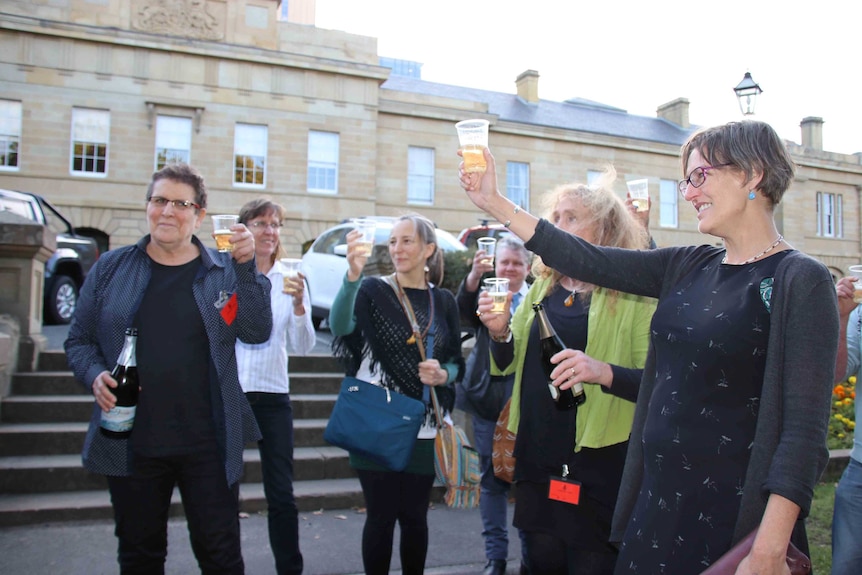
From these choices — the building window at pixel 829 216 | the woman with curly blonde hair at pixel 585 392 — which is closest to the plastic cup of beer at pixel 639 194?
the woman with curly blonde hair at pixel 585 392

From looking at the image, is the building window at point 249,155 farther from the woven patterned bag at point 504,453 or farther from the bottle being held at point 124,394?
the woven patterned bag at point 504,453

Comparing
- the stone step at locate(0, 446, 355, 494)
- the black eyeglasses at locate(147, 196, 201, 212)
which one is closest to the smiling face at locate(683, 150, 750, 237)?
the black eyeglasses at locate(147, 196, 201, 212)

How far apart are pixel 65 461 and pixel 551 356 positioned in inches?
183

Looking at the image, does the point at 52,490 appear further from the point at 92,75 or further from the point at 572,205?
the point at 92,75

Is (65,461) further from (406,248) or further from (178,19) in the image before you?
(178,19)

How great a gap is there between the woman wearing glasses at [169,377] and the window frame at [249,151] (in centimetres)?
2245

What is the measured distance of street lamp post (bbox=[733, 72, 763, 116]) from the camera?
30.4ft

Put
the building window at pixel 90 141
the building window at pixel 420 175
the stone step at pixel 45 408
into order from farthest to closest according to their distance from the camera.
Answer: the building window at pixel 420 175 → the building window at pixel 90 141 → the stone step at pixel 45 408

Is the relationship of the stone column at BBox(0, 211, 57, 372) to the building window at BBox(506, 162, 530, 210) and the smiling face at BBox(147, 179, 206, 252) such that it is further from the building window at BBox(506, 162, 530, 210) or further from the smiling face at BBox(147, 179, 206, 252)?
the building window at BBox(506, 162, 530, 210)

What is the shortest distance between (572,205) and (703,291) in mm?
1084

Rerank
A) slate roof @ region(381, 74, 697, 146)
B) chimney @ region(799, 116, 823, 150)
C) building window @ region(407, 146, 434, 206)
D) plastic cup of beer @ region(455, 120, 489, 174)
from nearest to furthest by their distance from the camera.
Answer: plastic cup of beer @ region(455, 120, 489, 174) → building window @ region(407, 146, 434, 206) → slate roof @ region(381, 74, 697, 146) → chimney @ region(799, 116, 823, 150)

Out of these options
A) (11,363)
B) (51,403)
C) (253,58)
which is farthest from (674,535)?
(253,58)

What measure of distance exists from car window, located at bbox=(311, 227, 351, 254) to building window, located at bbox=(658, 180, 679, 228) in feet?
84.8

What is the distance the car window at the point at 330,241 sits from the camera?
11236 millimetres
